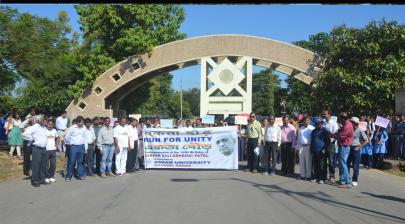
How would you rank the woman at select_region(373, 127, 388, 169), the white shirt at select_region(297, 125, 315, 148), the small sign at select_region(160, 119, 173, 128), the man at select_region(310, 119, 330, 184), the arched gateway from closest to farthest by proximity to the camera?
the man at select_region(310, 119, 330, 184) < the white shirt at select_region(297, 125, 315, 148) < the woman at select_region(373, 127, 388, 169) < the small sign at select_region(160, 119, 173, 128) < the arched gateway

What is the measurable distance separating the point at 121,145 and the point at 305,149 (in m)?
5.67

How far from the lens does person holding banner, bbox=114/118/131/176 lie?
15477 mm

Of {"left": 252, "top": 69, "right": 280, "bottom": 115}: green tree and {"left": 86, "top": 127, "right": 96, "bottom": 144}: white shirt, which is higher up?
{"left": 252, "top": 69, "right": 280, "bottom": 115}: green tree

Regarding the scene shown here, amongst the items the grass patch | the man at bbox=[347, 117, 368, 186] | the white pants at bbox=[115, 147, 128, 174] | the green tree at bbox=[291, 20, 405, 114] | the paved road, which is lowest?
the paved road

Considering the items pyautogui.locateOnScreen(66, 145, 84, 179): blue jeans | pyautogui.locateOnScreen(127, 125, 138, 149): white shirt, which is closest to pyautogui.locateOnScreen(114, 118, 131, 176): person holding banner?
pyautogui.locateOnScreen(127, 125, 138, 149): white shirt

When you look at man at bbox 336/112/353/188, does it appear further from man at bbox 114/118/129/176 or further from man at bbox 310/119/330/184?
man at bbox 114/118/129/176

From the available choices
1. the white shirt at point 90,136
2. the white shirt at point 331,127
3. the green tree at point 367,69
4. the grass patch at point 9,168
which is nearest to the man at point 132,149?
the white shirt at point 90,136

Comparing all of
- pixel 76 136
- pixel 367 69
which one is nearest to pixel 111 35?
pixel 367 69

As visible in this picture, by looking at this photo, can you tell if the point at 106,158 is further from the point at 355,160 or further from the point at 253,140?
the point at 355,160

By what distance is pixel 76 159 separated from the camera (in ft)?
46.9

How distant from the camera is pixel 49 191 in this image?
38.8 feet

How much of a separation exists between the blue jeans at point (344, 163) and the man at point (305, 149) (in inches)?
53.3

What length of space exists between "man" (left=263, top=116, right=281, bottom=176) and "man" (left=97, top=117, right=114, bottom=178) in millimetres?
4881

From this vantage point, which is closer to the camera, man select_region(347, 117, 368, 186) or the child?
man select_region(347, 117, 368, 186)
